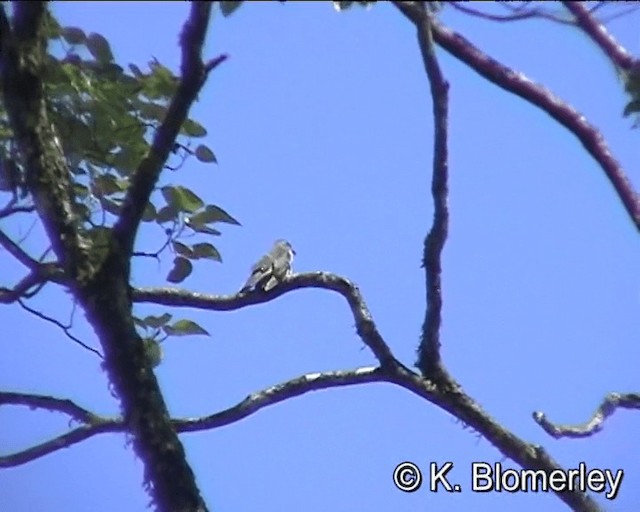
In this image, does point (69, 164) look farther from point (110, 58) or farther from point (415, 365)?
point (415, 365)

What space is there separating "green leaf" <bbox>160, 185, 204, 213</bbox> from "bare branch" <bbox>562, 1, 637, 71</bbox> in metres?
1.44

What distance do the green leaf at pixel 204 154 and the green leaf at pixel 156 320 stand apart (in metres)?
0.64

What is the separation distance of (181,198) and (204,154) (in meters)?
0.21

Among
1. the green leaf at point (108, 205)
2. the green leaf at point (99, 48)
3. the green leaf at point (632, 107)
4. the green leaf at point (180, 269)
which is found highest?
the green leaf at point (99, 48)

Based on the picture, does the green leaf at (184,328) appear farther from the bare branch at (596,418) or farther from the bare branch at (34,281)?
the bare branch at (596,418)

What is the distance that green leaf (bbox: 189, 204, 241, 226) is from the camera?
11.9ft

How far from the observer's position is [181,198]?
358 centimetres

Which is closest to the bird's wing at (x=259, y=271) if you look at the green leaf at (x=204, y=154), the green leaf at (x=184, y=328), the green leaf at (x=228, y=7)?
the green leaf at (x=184, y=328)

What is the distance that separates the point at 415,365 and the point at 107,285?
1.18m

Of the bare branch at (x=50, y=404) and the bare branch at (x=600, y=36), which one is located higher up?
the bare branch at (x=50, y=404)

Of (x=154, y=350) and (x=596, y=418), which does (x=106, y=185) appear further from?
(x=596, y=418)

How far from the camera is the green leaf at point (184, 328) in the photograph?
378 centimetres

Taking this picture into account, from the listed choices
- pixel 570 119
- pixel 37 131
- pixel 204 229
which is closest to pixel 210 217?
pixel 204 229

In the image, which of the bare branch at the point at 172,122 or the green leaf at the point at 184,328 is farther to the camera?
the green leaf at the point at 184,328
